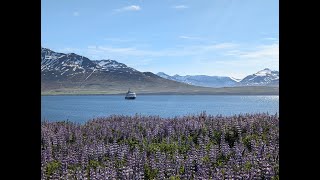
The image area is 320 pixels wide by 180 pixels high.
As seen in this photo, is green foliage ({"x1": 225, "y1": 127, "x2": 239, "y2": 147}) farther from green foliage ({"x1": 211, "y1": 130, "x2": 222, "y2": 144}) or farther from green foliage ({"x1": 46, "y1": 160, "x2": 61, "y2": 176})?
green foliage ({"x1": 46, "y1": 160, "x2": 61, "y2": 176})

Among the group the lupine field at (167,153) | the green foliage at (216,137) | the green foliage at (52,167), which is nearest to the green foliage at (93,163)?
the lupine field at (167,153)

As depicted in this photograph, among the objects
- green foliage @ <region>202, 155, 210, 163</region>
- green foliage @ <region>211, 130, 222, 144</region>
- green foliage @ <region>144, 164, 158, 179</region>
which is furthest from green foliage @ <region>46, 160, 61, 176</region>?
green foliage @ <region>211, 130, 222, 144</region>

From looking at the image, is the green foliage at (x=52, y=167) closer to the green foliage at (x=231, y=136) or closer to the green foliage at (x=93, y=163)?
the green foliage at (x=93, y=163)

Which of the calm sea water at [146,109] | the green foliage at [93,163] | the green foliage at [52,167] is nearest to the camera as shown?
the green foliage at [52,167]

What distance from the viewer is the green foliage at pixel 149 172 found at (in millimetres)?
6433

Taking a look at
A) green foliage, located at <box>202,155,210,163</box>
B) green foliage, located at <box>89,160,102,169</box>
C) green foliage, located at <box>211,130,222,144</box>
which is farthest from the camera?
green foliage, located at <box>211,130,222,144</box>

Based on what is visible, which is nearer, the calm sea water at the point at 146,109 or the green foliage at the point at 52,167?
the green foliage at the point at 52,167

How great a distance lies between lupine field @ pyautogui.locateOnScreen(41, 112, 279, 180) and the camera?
6.11 meters
